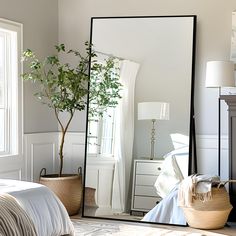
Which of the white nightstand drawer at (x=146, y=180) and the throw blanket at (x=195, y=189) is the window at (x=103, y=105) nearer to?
the white nightstand drawer at (x=146, y=180)

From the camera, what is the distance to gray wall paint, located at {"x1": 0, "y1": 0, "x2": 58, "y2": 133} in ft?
18.7

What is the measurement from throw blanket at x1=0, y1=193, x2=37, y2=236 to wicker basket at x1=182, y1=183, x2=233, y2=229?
2188mm

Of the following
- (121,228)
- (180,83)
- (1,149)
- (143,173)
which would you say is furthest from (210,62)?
(1,149)

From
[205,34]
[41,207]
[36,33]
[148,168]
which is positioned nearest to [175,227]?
[148,168]

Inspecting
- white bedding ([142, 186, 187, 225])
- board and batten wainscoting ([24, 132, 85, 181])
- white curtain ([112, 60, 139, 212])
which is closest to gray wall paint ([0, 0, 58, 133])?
board and batten wainscoting ([24, 132, 85, 181])

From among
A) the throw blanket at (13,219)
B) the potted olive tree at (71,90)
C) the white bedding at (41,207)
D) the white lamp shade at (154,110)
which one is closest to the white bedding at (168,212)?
the white lamp shade at (154,110)

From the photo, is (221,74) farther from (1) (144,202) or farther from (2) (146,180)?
(1) (144,202)

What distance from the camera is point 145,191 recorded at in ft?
18.6

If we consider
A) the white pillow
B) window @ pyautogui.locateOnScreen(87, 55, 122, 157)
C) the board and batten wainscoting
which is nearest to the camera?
the white pillow

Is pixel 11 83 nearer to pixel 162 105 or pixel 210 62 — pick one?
pixel 162 105

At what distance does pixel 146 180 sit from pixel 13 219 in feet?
8.66

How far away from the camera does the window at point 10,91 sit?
5633 mm

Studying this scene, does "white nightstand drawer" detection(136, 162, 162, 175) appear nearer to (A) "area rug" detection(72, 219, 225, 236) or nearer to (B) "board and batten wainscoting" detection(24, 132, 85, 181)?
(A) "area rug" detection(72, 219, 225, 236)

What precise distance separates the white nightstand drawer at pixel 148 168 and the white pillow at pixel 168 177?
0.18 ft
